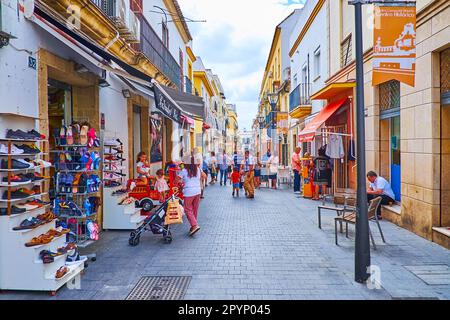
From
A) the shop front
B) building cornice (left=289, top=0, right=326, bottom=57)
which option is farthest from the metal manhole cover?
building cornice (left=289, top=0, right=326, bottom=57)

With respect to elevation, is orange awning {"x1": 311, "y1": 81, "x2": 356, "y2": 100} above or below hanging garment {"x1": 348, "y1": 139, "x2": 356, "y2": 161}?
above

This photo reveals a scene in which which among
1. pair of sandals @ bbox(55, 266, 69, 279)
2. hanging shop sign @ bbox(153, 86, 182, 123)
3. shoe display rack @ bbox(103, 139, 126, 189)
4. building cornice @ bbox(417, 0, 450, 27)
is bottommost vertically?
pair of sandals @ bbox(55, 266, 69, 279)

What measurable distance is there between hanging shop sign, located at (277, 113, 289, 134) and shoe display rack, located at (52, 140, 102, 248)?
17.5 metres

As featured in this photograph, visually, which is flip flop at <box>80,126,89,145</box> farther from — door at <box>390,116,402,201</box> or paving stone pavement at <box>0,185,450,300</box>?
door at <box>390,116,402,201</box>

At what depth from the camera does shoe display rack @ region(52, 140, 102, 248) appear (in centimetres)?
634

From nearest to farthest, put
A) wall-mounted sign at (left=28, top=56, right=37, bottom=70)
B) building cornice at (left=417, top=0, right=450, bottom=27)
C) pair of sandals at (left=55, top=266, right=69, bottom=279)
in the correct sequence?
1. pair of sandals at (left=55, top=266, right=69, bottom=279)
2. wall-mounted sign at (left=28, top=56, right=37, bottom=70)
3. building cornice at (left=417, top=0, right=450, bottom=27)

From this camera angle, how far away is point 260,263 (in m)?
5.94

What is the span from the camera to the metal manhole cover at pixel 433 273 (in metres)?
5.04

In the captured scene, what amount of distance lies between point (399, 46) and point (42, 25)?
566 cm

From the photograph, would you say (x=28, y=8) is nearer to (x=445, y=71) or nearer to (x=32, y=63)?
(x=32, y=63)

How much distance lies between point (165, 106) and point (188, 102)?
1835 mm

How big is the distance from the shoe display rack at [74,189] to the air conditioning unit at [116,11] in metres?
3.77

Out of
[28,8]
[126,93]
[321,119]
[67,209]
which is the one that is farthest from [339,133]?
[28,8]

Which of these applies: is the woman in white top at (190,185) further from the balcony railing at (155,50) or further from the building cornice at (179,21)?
the building cornice at (179,21)
